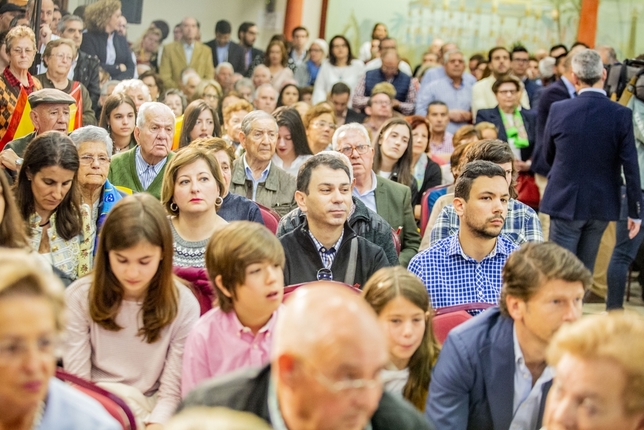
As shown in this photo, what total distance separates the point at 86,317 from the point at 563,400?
1.50m

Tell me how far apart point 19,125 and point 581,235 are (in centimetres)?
334

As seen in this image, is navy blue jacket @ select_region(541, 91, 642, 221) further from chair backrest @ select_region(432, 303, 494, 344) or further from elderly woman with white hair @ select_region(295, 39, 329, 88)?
elderly woman with white hair @ select_region(295, 39, 329, 88)

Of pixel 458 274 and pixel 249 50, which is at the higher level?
pixel 249 50

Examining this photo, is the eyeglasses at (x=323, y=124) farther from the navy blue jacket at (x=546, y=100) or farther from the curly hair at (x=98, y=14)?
the curly hair at (x=98, y=14)

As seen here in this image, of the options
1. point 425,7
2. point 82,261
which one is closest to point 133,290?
point 82,261

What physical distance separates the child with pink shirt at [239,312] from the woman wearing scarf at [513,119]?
4.89 meters

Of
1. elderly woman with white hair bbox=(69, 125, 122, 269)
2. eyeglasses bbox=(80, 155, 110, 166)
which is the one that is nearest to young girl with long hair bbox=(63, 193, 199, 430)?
elderly woman with white hair bbox=(69, 125, 122, 269)

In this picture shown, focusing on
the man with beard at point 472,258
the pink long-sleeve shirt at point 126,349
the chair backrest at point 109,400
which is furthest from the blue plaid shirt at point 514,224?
the chair backrest at point 109,400

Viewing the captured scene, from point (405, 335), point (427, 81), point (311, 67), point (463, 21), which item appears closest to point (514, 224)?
point (405, 335)

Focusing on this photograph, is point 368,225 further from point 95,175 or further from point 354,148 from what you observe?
point 95,175

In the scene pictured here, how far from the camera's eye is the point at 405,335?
2.78m

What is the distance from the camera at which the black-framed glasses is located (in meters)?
3.56

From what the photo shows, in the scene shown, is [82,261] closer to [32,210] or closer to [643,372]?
[32,210]

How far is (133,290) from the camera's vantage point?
2777 mm
